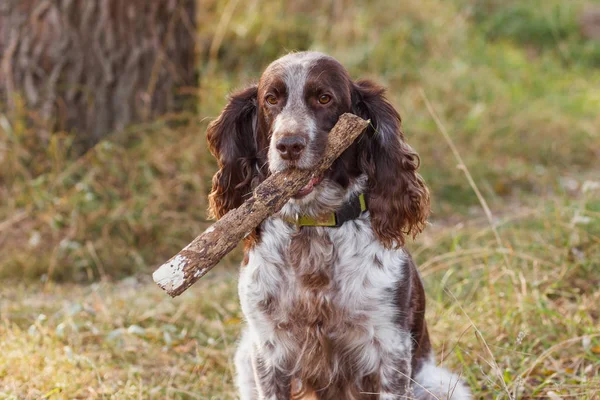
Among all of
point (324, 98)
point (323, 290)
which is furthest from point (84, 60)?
point (323, 290)

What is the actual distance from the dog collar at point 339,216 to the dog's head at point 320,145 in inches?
1.0

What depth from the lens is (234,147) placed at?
3.61 metres

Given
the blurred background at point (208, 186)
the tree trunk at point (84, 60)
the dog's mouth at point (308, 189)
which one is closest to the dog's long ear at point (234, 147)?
the dog's mouth at point (308, 189)

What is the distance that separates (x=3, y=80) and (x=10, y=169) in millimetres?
680

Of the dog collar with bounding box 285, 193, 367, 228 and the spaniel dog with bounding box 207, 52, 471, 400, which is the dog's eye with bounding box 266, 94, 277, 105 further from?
the dog collar with bounding box 285, 193, 367, 228

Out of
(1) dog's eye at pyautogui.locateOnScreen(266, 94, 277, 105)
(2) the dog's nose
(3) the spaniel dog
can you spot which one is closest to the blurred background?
(3) the spaniel dog

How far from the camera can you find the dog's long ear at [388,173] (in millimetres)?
3340

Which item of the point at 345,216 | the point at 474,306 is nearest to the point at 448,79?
the point at 474,306

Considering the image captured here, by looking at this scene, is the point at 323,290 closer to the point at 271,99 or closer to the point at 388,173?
the point at 388,173

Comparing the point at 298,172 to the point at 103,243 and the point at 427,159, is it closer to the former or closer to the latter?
the point at 103,243

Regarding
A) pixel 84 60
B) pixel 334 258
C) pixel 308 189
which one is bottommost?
pixel 84 60

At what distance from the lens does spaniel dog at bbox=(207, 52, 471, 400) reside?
3.26 m

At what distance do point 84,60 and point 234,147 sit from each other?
3.21 m

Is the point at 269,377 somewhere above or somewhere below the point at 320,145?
below
